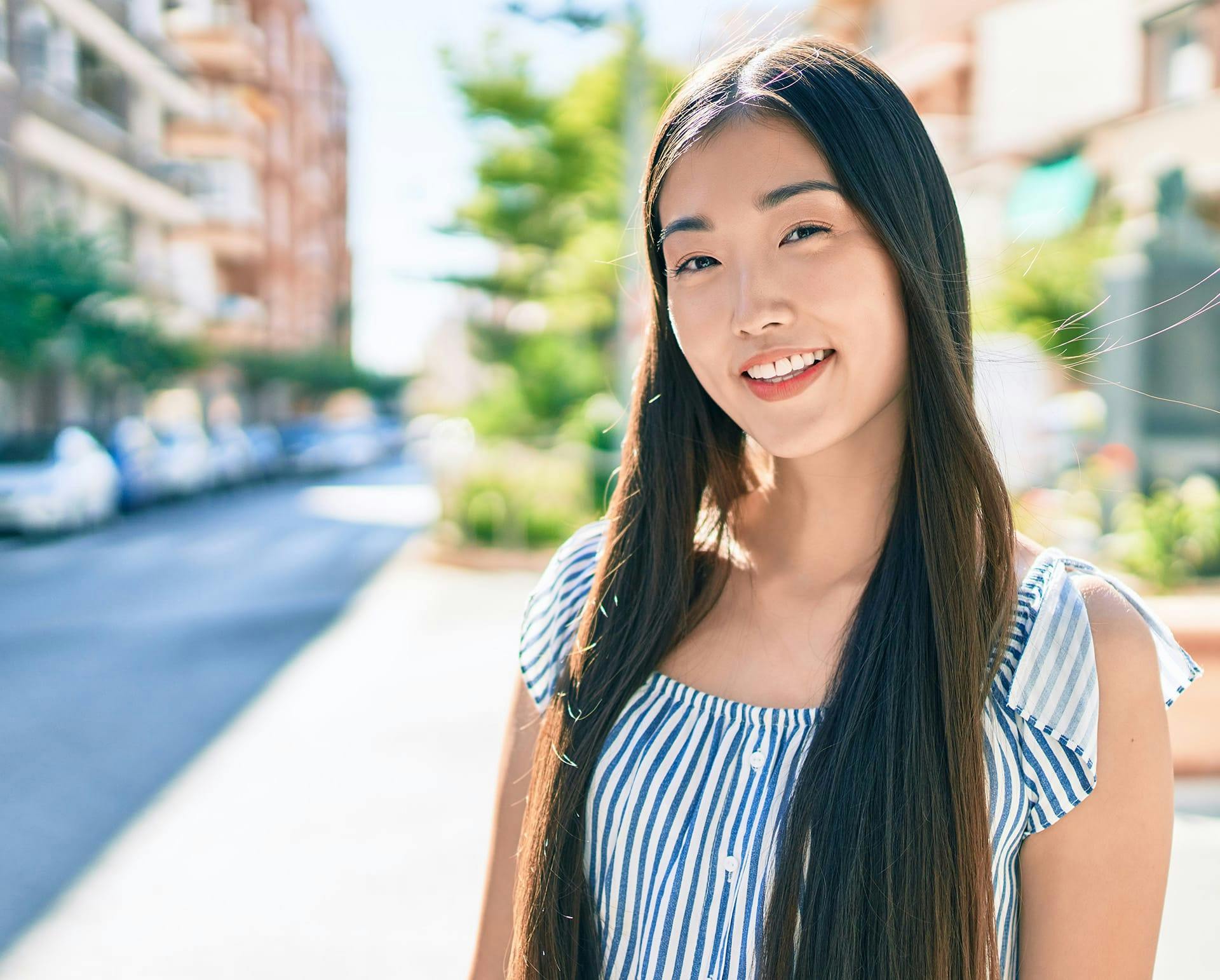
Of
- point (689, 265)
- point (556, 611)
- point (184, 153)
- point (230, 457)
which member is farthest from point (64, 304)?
point (689, 265)

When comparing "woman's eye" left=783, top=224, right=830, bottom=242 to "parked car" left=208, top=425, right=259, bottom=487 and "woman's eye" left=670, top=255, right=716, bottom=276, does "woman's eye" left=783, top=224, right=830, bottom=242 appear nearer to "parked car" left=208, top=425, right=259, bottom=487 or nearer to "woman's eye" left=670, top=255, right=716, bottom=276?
"woman's eye" left=670, top=255, right=716, bottom=276

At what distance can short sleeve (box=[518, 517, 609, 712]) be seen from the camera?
1.60 m

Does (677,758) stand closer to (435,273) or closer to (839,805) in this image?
(839,805)

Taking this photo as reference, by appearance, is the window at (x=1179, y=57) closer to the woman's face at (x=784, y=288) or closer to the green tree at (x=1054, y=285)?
the green tree at (x=1054, y=285)

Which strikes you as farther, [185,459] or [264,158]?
[264,158]

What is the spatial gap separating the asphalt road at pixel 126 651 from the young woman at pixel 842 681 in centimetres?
314

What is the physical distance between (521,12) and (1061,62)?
626 inches

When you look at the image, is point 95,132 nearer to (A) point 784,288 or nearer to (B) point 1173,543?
(B) point 1173,543

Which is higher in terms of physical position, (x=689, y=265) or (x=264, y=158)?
(x=264, y=158)

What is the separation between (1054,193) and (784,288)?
22588mm

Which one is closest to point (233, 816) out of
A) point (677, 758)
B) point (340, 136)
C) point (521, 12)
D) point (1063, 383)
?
point (677, 758)

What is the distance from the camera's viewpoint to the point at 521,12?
11398 millimetres

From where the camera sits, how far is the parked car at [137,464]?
19188 millimetres

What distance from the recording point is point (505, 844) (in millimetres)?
1562
